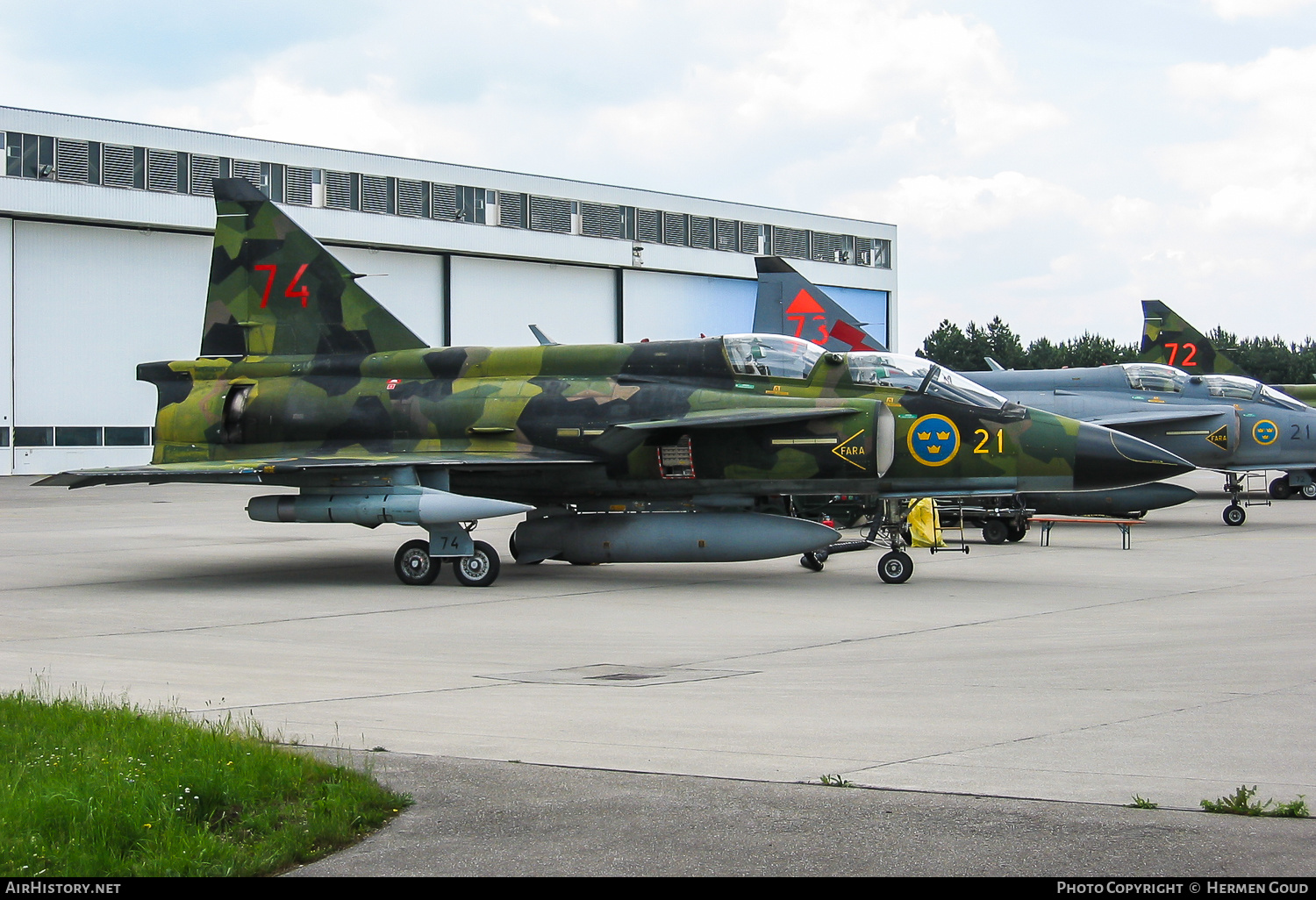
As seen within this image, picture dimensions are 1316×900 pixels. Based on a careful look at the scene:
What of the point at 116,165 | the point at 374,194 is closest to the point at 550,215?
the point at 374,194

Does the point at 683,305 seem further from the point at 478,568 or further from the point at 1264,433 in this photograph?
the point at 478,568

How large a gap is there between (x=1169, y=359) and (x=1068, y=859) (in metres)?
32.3

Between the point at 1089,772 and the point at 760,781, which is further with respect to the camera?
the point at 1089,772

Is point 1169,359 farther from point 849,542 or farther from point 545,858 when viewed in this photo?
point 545,858

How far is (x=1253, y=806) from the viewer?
5316 mm

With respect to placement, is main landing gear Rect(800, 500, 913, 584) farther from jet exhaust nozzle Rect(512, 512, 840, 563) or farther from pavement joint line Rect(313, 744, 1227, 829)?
pavement joint line Rect(313, 744, 1227, 829)

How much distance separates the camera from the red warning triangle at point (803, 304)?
28141 millimetres

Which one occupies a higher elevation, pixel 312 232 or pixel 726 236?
pixel 726 236

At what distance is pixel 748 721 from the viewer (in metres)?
7.36

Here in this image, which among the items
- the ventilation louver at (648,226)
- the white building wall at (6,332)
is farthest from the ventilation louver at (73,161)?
the ventilation louver at (648,226)

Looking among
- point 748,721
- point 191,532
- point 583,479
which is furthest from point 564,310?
point 748,721

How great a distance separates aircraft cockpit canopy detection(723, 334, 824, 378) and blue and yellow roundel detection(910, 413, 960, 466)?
5.05 ft

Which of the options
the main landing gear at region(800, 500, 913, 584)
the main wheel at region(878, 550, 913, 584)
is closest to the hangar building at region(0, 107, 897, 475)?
the main landing gear at region(800, 500, 913, 584)

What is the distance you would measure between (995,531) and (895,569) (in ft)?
21.1
